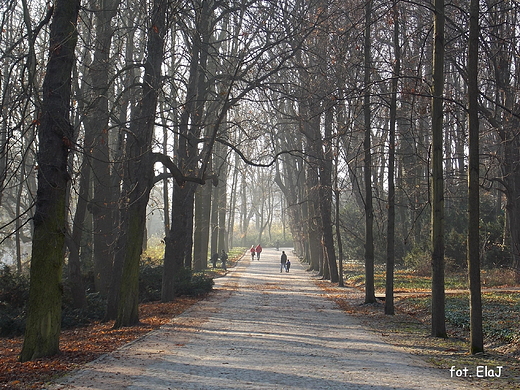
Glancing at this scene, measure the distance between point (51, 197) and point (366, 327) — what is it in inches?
360

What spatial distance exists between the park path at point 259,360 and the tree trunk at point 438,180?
1.61 metres

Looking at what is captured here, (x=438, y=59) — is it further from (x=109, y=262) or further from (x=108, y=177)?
(x=109, y=262)

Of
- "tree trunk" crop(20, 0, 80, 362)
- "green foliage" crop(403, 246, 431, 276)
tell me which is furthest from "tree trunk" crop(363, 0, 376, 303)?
"green foliage" crop(403, 246, 431, 276)

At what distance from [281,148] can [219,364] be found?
38393mm

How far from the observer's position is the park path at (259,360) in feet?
27.0

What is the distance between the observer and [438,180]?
12984mm

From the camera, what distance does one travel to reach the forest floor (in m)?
8.77

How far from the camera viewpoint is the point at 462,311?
669 inches

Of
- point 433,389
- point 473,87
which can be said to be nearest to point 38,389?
point 433,389

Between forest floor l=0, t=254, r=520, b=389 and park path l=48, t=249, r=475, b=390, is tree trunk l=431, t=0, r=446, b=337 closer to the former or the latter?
forest floor l=0, t=254, r=520, b=389

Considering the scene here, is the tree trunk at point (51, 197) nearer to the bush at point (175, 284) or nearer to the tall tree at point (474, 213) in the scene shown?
the tall tree at point (474, 213)

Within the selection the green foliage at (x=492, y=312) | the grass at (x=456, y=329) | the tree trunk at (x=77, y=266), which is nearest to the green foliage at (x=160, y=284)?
the tree trunk at (x=77, y=266)

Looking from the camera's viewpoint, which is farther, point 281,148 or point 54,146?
point 281,148

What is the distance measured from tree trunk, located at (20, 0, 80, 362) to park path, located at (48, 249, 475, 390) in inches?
50.4
